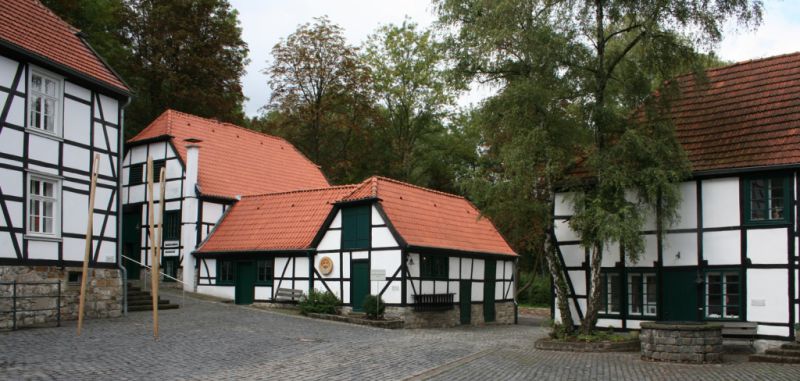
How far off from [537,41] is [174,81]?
2237 cm

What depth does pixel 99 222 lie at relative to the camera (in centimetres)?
2122

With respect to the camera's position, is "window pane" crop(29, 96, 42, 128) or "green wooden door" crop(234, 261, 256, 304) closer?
"window pane" crop(29, 96, 42, 128)

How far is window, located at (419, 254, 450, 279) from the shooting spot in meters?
24.8

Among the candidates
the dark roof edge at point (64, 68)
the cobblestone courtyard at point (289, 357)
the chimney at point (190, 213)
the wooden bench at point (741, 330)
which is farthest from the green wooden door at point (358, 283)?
the wooden bench at point (741, 330)

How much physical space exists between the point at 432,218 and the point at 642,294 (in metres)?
9.13

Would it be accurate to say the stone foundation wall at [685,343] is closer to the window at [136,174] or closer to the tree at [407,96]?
the window at [136,174]

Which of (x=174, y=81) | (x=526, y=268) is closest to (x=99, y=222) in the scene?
(x=174, y=81)

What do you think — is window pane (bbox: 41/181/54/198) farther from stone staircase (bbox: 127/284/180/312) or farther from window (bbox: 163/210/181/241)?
window (bbox: 163/210/181/241)

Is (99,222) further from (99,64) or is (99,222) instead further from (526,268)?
(526,268)

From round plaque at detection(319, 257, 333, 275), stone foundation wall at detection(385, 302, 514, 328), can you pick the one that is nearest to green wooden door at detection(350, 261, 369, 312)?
round plaque at detection(319, 257, 333, 275)

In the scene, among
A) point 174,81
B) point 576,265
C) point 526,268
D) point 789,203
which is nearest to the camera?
point 789,203

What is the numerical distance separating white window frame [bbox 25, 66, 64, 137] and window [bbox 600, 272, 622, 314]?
1454 cm

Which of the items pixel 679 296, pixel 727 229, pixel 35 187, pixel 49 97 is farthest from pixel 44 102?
pixel 727 229

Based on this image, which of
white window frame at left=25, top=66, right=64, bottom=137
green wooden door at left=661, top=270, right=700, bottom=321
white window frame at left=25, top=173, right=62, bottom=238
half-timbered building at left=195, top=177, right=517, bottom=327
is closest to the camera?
white window frame at left=25, top=173, right=62, bottom=238
